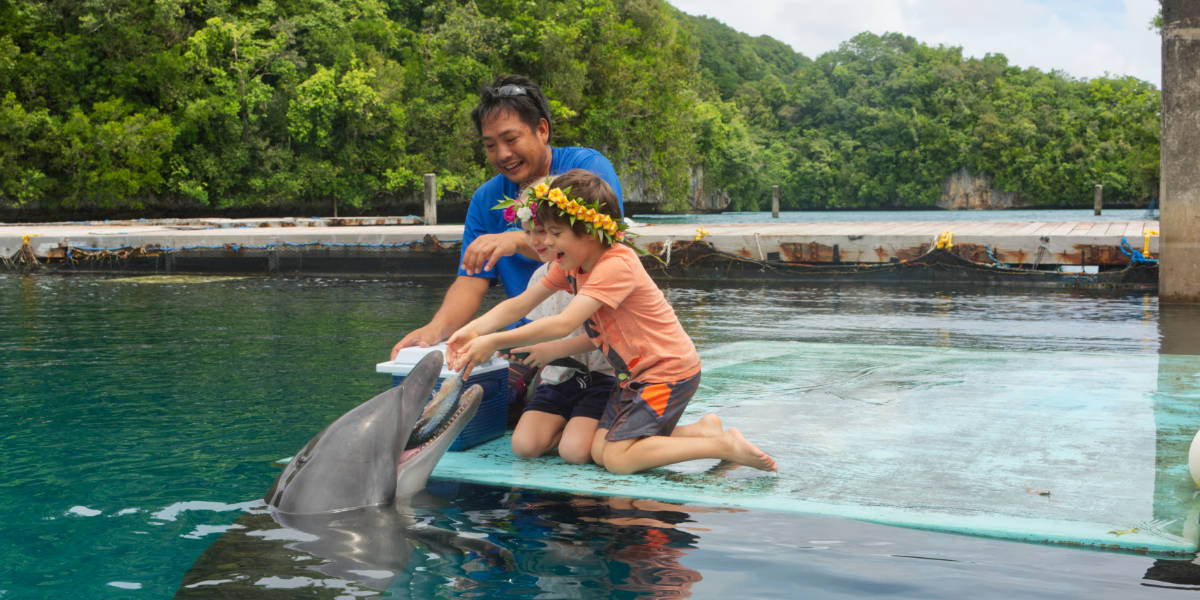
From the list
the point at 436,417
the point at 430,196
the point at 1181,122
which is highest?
the point at 430,196

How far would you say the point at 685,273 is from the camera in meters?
14.7

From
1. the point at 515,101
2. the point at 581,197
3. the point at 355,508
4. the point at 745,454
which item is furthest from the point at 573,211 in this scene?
the point at 355,508

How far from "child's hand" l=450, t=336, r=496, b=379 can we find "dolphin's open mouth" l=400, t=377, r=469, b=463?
0.21 ft

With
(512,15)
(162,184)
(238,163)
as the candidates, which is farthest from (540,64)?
(162,184)

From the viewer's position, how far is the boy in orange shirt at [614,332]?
10.3 feet

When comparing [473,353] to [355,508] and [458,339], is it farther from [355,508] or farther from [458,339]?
[355,508]

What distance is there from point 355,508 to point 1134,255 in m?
11.6

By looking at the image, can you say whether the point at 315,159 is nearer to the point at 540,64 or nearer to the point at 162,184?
the point at 162,184

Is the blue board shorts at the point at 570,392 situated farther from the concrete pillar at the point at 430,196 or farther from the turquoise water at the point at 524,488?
the concrete pillar at the point at 430,196

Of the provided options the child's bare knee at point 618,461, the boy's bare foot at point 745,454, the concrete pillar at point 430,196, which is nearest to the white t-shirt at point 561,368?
the child's bare knee at point 618,461

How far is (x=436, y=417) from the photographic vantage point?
3262 mm

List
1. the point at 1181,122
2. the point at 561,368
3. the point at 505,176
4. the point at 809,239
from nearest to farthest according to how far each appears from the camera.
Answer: the point at 561,368 < the point at 505,176 < the point at 1181,122 < the point at 809,239

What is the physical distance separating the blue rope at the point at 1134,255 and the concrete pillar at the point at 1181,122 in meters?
2.73

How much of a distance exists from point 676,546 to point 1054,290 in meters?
10.8
